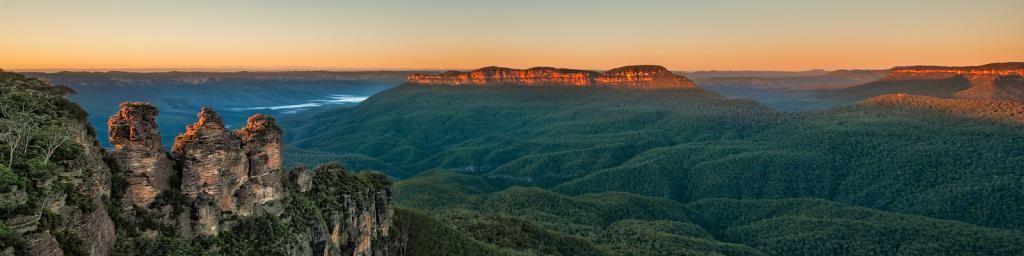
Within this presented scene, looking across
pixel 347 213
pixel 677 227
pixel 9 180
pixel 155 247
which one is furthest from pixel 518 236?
pixel 9 180

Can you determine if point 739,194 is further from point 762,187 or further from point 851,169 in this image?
point 851,169

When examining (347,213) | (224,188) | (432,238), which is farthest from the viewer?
(432,238)

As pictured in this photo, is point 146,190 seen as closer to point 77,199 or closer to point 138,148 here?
point 138,148

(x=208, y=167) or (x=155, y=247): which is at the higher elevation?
(x=208, y=167)

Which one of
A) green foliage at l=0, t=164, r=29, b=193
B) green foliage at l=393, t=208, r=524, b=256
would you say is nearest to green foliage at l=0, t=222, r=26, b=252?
green foliage at l=0, t=164, r=29, b=193

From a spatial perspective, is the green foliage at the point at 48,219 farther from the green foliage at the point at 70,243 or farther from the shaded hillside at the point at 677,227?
the shaded hillside at the point at 677,227

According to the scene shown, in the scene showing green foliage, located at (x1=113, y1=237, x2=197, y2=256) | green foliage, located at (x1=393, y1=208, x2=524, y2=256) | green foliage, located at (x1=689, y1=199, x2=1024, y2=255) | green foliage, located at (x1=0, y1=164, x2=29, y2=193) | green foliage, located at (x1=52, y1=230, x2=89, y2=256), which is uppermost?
green foliage, located at (x1=0, y1=164, x2=29, y2=193)

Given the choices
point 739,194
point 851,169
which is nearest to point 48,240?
point 739,194

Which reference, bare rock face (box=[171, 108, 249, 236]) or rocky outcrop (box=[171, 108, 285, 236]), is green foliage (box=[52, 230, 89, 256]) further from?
bare rock face (box=[171, 108, 249, 236])
